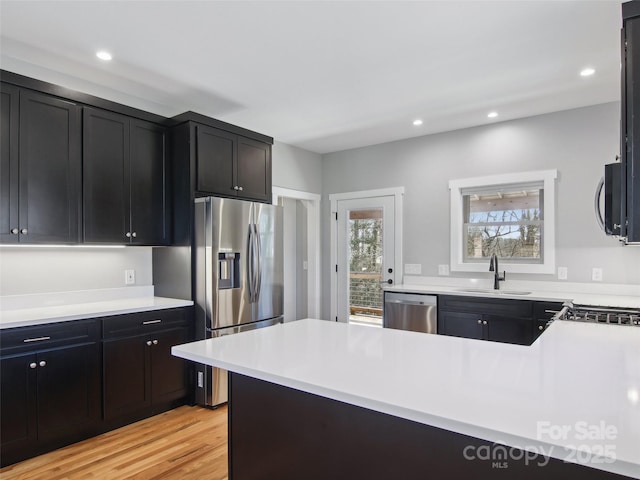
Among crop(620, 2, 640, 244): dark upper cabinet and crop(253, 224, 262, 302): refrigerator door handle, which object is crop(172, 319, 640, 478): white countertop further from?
crop(253, 224, 262, 302): refrigerator door handle

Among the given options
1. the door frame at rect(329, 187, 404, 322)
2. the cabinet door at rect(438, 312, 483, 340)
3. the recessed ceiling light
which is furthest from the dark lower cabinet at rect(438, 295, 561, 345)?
the recessed ceiling light

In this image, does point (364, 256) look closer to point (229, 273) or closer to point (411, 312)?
point (411, 312)

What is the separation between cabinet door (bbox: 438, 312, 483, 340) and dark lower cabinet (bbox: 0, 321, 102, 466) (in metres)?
2.85

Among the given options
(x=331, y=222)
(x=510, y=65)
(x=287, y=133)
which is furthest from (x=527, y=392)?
(x=331, y=222)

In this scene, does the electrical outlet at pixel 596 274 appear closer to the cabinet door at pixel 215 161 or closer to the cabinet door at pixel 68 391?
the cabinet door at pixel 215 161

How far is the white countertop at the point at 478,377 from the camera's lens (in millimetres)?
865

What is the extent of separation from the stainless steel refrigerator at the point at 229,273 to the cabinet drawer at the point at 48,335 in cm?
85

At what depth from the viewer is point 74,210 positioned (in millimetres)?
2842

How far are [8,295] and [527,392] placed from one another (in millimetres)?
3191

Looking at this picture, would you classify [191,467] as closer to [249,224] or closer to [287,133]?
[249,224]

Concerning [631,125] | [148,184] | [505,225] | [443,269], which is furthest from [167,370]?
[505,225]

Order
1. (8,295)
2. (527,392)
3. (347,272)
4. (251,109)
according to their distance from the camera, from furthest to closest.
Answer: (347,272), (251,109), (8,295), (527,392)

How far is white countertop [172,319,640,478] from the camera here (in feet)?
2.84

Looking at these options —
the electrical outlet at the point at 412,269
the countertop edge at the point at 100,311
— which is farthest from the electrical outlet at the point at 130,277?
the electrical outlet at the point at 412,269
